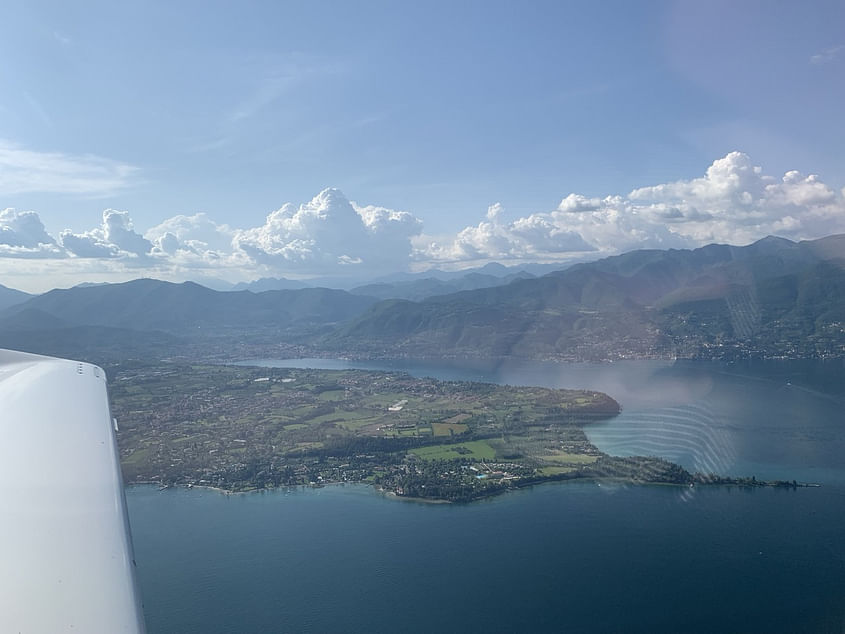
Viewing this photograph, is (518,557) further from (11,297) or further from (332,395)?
(11,297)

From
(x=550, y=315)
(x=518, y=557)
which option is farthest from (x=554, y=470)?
(x=550, y=315)

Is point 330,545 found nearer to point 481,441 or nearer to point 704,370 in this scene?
point 481,441

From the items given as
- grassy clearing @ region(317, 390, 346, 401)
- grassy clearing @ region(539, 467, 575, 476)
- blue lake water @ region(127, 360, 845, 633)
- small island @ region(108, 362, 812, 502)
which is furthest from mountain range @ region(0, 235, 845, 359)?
blue lake water @ region(127, 360, 845, 633)

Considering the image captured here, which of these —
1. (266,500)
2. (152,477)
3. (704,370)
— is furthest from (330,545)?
(704,370)

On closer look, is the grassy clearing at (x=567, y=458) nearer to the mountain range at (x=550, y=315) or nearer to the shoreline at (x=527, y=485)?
the shoreline at (x=527, y=485)

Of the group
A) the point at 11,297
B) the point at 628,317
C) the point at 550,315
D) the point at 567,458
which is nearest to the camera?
the point at 567,458

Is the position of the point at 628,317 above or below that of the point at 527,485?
above
